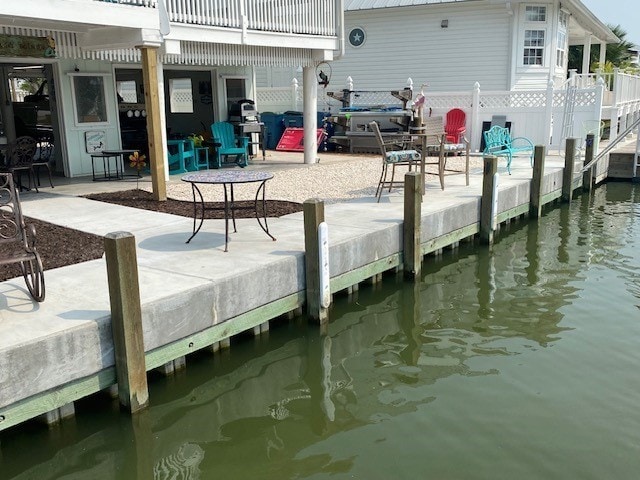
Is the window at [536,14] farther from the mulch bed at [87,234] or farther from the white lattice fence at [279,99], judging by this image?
the mulch bed at [87,234]

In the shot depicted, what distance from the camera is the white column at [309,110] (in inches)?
565

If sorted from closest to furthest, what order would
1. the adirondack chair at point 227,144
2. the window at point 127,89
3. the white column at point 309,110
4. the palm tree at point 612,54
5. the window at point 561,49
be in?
the adirondack chair at point 227,144 → the white column at point 309,110 → the window at point 127,89 → the window at point 561,49 → the palm tree at point 612,54

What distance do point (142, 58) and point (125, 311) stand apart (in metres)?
5.90

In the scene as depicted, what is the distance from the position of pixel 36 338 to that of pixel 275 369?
7.01 feet

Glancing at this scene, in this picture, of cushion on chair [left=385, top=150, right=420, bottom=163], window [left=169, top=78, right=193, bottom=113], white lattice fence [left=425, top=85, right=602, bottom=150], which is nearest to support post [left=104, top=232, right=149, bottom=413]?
cushion on chair [left=385, top=150, right=420, bottom=163]

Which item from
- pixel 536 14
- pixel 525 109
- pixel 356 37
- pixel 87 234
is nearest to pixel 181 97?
pixel 356 37

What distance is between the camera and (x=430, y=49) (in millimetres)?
19406

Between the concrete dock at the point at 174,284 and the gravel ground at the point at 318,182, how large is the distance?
1098mm

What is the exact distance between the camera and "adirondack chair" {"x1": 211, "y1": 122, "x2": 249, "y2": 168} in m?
13.7

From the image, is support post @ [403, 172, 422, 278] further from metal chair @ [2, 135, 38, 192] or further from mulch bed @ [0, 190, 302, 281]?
metal chair @ [2, 135, 38, 192]

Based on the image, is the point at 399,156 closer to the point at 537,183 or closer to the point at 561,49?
the point at 537,183

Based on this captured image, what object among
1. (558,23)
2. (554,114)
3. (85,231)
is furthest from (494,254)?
(558,23)

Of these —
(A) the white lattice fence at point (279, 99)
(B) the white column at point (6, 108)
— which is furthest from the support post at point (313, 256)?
(A) the white lattice fence at point (279, 99)

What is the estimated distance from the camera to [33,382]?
402 centimetres
